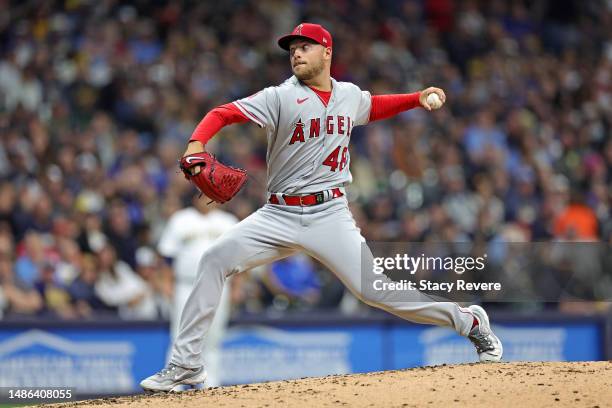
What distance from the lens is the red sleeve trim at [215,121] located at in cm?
570

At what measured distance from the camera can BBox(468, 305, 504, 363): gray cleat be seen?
636cm

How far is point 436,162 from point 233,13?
3.49 metres

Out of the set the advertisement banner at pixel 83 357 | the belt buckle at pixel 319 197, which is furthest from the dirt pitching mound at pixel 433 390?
the advertisement banner at pixel 83 357

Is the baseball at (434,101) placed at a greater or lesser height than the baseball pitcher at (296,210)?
greater

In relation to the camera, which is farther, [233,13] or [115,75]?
[233,13]

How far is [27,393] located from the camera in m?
9.15

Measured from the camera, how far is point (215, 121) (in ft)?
18.9

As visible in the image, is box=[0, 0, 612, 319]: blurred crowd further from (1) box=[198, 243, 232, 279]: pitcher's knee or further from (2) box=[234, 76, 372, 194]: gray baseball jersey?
(2) box=[234, 76, 372, 194]: gray baseball jersey

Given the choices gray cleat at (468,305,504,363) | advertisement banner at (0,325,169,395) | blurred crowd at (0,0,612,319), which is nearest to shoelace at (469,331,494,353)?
gray cleat at (468,305,504,363)

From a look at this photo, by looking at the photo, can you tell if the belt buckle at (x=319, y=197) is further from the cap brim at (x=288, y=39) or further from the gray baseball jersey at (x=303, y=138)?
the cap brim at (x=288, y=39)

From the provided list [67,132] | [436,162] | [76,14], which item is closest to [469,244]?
[436,162]

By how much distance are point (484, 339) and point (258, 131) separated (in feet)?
22.8

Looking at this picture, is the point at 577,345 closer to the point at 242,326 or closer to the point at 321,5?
the point at 242,326

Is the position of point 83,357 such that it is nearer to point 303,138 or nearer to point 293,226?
point 293,226
